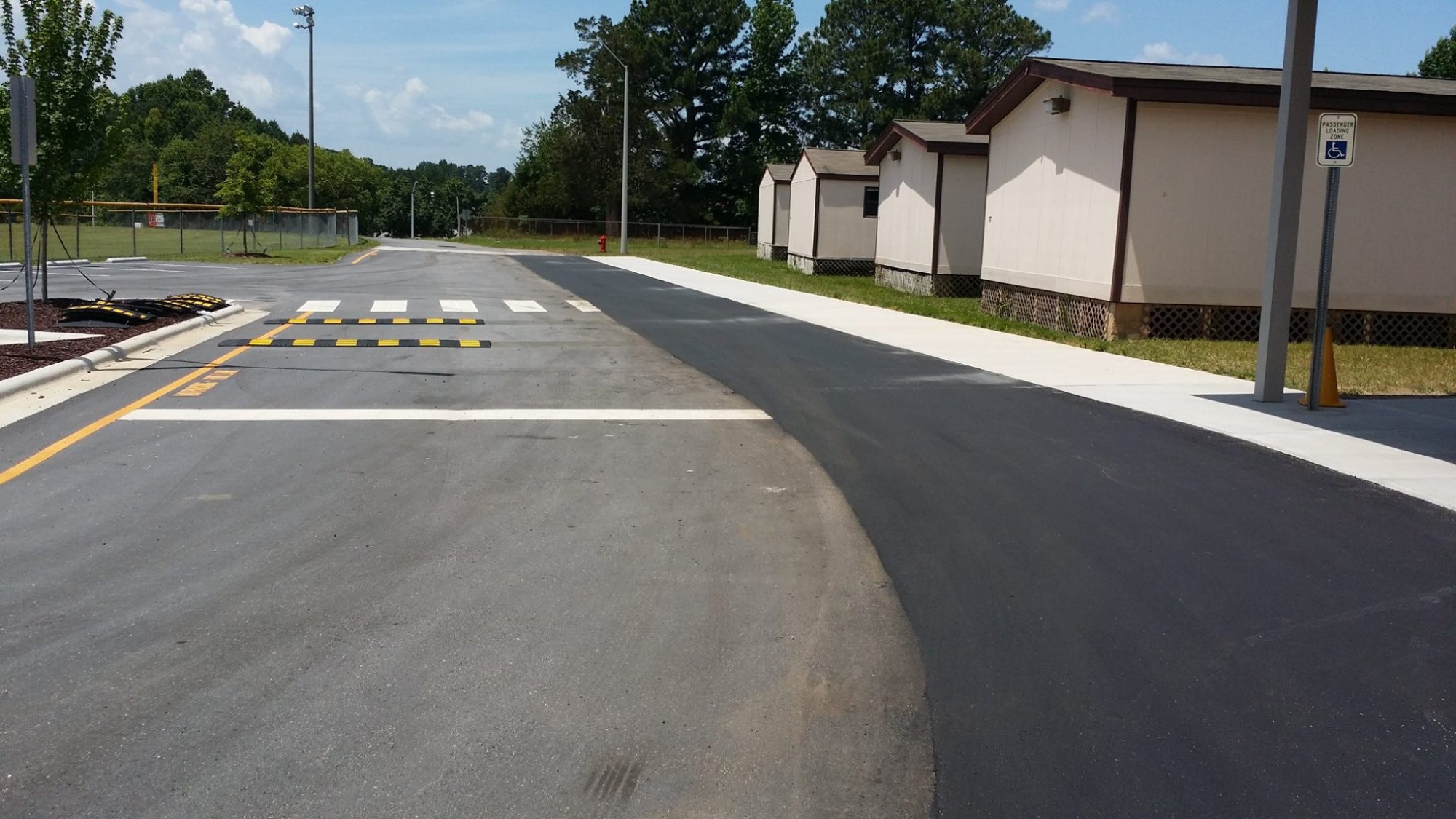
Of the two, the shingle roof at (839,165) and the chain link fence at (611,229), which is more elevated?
the shingle roof at (839,165)

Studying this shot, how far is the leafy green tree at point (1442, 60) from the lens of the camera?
58.0 m

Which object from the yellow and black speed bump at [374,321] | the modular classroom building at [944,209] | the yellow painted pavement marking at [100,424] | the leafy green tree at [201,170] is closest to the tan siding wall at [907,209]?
the modular classroom building at [944,209]

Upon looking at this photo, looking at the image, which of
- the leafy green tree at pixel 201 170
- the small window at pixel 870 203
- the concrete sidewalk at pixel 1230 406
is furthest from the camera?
the leafy green tree at pixel 201 170

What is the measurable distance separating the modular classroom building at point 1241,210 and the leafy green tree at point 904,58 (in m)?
54.3

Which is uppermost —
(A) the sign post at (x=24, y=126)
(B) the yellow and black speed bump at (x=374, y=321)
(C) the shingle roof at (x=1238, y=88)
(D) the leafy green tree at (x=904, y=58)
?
(D) the leafy green tree at (x=904, y=58)

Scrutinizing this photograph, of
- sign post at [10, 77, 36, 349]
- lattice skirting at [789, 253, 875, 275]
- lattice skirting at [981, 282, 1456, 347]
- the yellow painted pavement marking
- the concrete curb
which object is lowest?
the yellow painted pavement marking

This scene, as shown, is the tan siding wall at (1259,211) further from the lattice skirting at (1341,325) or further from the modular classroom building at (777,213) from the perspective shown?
the modular classroom building at (777,213)

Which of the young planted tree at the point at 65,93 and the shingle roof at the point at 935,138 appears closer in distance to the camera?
the young planted tree at the point at 65,93

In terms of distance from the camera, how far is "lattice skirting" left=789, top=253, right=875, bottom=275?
38781mm

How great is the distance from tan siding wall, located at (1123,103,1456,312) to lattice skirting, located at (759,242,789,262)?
29031mm

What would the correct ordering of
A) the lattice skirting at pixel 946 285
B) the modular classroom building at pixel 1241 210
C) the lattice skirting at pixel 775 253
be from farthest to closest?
the lattice skirting at pixel 775 253 → the lattice skirting at pixel 946 285 → the modular classroom building at pixel 1241 210

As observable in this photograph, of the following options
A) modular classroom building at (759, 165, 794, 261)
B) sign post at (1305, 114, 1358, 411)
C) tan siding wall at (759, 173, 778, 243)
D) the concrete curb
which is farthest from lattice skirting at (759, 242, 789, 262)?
sign post at (1305, 114, 1358, 411)

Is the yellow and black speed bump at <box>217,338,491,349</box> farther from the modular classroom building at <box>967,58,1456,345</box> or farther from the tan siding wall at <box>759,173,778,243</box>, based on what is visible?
the tan siding wall at <box>759,173,778,243</box>

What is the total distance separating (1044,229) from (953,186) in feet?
24.5
